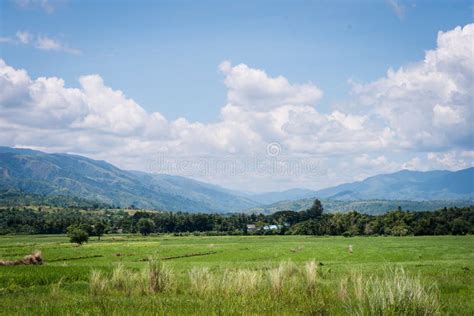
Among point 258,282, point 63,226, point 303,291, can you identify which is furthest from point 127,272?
point 63,226

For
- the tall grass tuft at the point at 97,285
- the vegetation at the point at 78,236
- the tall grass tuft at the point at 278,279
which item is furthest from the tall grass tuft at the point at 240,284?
the vegetation at the point at 78,236

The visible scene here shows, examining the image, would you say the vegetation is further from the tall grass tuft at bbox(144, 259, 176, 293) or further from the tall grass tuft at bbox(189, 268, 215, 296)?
the tall grass tuft at bbox(189, 268, 215, 296)

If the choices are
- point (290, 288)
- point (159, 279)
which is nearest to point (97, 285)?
point (159, 279)

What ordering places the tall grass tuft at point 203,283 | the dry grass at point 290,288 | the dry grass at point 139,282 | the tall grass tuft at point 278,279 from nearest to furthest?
the dry grass at point 290,288 < the tall grass tuft at point 278,279 < the tall grass tuft at point 203,283 < the dry grass at point 139,282

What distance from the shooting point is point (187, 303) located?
684 inches

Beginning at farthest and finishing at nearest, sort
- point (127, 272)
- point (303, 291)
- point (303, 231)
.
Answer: point (303, 231)
point (127, 272)
point (303, 291)

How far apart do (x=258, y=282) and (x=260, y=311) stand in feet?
21.3

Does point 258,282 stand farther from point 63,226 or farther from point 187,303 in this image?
point 63,226

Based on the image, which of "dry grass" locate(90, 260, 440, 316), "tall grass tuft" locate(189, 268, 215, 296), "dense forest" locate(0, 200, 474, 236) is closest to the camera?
"dry grass" locate(90, 260, 440, 316)

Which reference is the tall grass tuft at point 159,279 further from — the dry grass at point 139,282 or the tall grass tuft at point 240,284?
the tall grass tuft at point 240,284

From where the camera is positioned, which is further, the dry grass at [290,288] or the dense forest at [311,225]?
the dense forest at [311,225]

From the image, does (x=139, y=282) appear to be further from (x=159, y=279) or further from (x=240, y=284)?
(x=240, y=284)

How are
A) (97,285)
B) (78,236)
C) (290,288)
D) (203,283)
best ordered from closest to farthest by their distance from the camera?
(290,288) < (203,283) < (97,285) < (78,236)

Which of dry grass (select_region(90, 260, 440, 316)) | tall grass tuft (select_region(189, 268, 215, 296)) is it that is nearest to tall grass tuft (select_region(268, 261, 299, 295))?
dry grass (select_region(90, 260, 440, 316))
